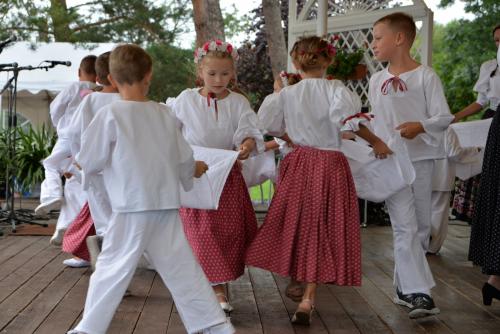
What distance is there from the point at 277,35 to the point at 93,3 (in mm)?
4432

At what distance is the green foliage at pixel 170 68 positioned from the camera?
1512cm

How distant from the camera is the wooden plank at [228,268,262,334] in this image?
360cm

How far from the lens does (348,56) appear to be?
25.2 feet

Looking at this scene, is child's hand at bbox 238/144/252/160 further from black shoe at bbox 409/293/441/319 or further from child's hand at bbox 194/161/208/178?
black shoe at bbox 409/293/441/319

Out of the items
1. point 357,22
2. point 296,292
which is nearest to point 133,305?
point 296,292

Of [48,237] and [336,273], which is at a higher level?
[336,273]

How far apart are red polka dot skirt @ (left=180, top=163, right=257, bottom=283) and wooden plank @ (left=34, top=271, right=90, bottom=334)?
0.62 m

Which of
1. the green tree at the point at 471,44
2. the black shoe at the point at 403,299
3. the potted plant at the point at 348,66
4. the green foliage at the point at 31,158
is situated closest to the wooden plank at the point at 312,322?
the black shoe at the point at 403,299

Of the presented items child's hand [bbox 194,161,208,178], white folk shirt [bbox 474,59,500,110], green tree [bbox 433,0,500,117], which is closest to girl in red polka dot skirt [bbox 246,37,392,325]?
child's hand [bbox 194,161,208,178]

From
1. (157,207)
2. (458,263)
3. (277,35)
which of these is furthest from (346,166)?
(277,35)

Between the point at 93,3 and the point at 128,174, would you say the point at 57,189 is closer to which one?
the point at 128,174

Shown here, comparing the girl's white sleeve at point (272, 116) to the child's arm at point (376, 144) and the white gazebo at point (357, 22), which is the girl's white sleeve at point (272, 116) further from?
the white gazebo at point (357, 22)

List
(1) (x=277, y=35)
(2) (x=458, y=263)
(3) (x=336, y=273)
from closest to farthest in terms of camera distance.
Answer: (3) (x=336, y=273) < (2) (x=458, y=263) < (1) (x=277, y=35)

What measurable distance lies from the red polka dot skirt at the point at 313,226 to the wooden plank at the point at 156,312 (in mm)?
467
